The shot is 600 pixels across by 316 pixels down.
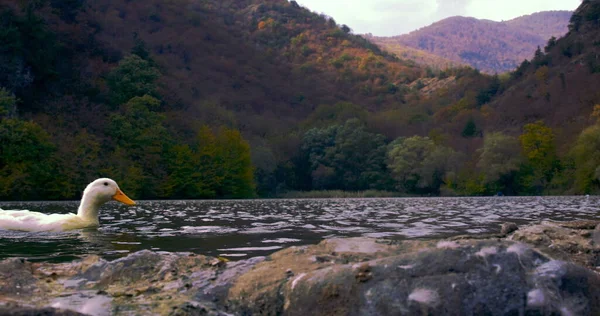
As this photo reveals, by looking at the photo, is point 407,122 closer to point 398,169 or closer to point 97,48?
point 398,169

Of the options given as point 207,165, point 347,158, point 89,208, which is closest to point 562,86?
point 347,158

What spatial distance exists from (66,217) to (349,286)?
33.1ft

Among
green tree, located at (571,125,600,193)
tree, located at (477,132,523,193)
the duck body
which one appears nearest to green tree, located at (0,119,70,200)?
the duck body

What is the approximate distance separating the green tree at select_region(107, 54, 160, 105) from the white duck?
57687 millimetres

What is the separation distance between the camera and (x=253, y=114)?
125 meters

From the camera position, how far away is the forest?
5850 centimetres

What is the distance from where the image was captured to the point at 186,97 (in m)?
99.7

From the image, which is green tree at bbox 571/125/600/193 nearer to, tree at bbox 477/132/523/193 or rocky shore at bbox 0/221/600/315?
tree at bbox 477/132/523/193

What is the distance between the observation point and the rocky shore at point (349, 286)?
15.2 feet

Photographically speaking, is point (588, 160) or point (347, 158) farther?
point (347, 158)

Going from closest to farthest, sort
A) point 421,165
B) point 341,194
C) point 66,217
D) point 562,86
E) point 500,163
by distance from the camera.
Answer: point 66,217 → point 500,163 → point 341,194 → point 421,165 → point 562,86

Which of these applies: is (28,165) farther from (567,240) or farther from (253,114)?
(253,114)

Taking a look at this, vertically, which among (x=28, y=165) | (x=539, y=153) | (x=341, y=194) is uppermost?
(x=28, y=165)

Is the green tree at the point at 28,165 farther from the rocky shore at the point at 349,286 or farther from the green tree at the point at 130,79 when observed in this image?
the rocky shore at the point at 349,286
